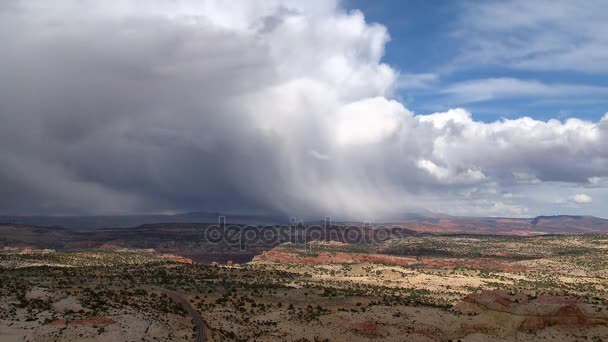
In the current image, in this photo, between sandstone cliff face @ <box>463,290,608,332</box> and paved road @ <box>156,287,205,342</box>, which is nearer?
paved road @ <box>156,287,205,342</box>

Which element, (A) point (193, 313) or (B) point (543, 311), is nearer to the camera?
(B) point (543, 311)

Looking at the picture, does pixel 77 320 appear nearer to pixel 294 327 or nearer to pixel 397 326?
pixel 294 327

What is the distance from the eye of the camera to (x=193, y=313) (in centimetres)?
5644

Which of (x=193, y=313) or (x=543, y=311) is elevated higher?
(x=543, y=311)

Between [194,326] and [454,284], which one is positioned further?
[454,284]

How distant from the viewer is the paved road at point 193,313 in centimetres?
4748

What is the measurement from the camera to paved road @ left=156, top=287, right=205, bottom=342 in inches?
1869

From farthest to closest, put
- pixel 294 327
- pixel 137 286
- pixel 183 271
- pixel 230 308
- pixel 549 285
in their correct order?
pixel 549 285 → pixel 183 271 → pixel 137 286 → pixel 230 308 → pixel 294 327

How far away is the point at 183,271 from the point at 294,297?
3149 centimetres

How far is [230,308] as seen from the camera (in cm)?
6194

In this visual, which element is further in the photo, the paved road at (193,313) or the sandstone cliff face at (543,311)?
the sandstone cliff face at (543,311)

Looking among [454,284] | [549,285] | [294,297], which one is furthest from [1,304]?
[549,285]

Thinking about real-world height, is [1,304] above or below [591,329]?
above

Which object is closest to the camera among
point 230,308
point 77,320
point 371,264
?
point 77,320
